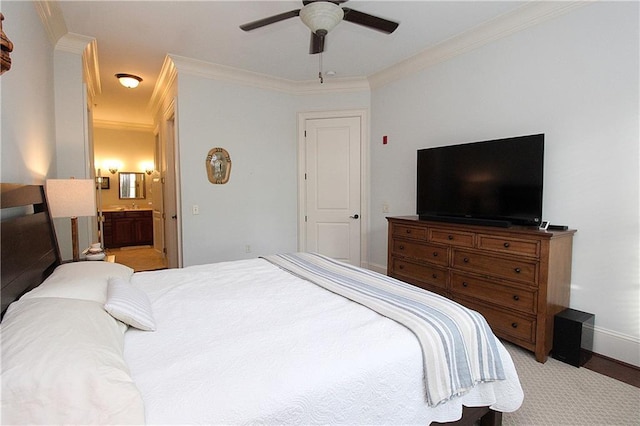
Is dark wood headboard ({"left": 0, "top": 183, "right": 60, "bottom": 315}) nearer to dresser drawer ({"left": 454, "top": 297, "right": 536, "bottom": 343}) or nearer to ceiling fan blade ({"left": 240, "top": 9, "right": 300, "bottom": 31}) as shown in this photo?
ceiling fan blade ({"left": 240, "top": 9, "right": 300, "bottom": 31})

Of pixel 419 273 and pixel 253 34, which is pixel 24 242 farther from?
pixel 419 273

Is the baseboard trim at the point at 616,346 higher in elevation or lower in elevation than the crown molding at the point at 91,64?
lower

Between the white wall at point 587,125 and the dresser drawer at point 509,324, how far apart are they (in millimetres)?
511

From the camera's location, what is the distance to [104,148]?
7.18m

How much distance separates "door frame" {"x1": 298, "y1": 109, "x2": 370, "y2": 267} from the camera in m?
4.59

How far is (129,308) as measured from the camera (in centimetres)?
137

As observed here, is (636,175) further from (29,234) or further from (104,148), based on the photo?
(104,148)

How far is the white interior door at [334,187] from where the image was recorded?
4641 mm

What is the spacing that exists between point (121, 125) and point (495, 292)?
7832 millimetres

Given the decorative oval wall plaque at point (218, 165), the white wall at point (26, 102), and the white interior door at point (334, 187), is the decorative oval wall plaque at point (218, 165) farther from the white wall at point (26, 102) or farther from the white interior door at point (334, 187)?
the white wall at point (26, 102)

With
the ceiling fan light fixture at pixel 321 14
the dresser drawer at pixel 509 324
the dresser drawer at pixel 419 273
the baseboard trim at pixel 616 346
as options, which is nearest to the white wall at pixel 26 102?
the ceiling fan light fixture at pixel 321 14

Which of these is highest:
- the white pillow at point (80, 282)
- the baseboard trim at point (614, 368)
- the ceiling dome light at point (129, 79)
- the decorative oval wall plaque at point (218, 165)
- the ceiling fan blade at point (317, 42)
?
the ceiling dome light at point (129, 79)

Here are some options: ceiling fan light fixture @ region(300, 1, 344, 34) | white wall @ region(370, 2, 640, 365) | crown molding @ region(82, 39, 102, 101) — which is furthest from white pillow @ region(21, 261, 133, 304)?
white wall @ region(370, 2, 640, 365)

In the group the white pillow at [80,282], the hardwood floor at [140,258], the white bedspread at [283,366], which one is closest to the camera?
the white bedspread at [283,366]
